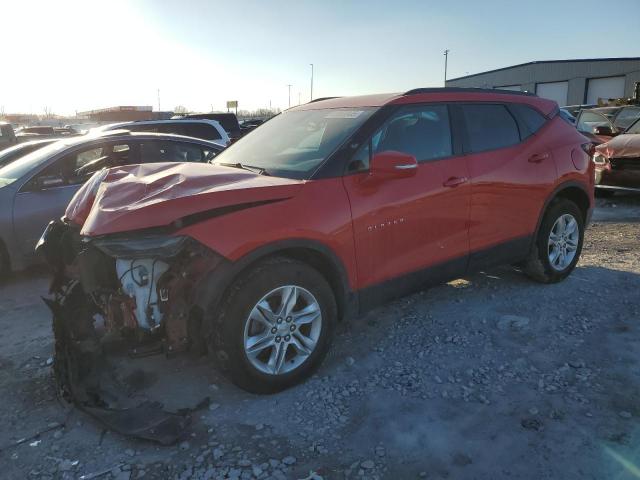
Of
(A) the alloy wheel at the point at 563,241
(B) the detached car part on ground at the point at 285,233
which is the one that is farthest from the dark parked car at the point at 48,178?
(A) the alloy wheel at the point at 563,241

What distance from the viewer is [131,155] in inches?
236

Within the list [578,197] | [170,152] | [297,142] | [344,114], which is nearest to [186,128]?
[170,152]

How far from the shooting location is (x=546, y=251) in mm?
4773

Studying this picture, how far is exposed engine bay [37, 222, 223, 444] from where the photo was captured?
9.01ft

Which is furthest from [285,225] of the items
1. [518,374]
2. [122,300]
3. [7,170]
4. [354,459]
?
[7,170]

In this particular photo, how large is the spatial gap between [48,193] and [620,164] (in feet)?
28.5

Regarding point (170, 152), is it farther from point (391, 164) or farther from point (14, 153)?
point (391, 164)

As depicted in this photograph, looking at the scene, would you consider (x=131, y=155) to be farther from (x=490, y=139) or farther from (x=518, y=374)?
(x=518, y=374)

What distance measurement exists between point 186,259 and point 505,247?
9.28ft

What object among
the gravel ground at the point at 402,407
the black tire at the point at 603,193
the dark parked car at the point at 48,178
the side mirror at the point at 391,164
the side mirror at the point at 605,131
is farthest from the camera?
the side mirror at the point at 605,131

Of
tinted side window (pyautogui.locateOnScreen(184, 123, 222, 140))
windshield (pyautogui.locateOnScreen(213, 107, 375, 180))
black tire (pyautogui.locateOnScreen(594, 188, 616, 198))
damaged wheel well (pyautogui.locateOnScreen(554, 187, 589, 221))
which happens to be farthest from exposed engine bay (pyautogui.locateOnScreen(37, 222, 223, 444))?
black tire (pyautogui.locateOnScreen(594, 188, 616, 198))

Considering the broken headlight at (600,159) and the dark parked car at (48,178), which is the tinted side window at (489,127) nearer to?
the dark parked car at (48,178)

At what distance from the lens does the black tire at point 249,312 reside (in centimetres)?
287

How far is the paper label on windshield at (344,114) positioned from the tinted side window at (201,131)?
5.98 metres
